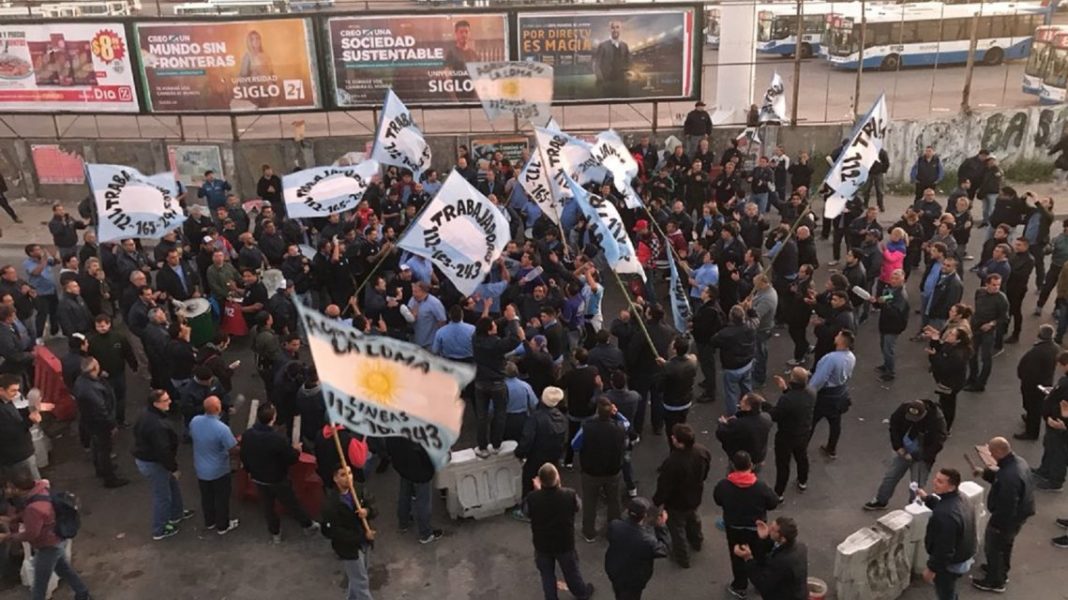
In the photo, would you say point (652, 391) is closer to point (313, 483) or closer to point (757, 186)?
point (313, 483)

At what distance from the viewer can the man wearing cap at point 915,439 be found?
9.33 meters

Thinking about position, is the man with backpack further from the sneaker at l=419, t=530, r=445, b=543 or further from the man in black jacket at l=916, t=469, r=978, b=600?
the man in black jacket at l=916, t=469, r=978, b=600

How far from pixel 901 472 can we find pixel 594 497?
3339 mm

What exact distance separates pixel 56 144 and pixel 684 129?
50.0ft

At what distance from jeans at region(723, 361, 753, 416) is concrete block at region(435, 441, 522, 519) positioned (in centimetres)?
296

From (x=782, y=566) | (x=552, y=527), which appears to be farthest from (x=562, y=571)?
(x=782, y=566)

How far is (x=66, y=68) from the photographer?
71.0 feet

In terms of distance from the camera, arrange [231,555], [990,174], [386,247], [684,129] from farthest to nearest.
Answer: [684,129] < [990,174] < [386,247] < [231,555]

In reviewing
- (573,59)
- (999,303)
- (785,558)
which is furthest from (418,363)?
(573,59)

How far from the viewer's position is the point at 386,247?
45.9 feet

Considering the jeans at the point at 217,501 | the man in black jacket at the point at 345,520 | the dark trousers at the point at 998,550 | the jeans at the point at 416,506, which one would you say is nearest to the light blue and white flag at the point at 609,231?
the jeans at the point at 416,506

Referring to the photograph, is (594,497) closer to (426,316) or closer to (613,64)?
(426,316)

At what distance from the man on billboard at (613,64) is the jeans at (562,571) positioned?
49.6ft

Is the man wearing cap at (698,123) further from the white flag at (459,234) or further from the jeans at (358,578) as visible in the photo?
the jeans at (358,578)
